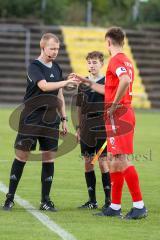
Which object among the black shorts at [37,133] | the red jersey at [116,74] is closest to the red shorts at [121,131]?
the red jersey at [116,74]

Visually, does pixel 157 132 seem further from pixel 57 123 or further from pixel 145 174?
pixel 57 123

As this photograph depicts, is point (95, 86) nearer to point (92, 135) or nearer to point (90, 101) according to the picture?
point (90, 101)

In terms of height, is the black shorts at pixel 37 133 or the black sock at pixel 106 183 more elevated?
the black shorts at pixel 37 133

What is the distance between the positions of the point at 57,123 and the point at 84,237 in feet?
7.39

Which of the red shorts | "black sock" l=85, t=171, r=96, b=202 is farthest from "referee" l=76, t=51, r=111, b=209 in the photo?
the red shorts

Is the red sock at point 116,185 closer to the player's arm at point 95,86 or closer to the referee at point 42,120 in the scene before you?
the referee at point 42,120

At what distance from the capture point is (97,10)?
4066 centimetres

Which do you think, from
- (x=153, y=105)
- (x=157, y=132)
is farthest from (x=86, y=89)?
(x=153, y=105)

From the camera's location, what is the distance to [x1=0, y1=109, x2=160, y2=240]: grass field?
27.6 ft

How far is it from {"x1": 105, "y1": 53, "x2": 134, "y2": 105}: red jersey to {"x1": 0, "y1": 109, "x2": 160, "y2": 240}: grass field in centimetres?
128

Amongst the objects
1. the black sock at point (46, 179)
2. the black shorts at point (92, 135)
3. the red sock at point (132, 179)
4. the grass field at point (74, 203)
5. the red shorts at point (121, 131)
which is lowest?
the grass field at point (74, 203)

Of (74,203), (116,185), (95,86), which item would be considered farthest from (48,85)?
(74,203)

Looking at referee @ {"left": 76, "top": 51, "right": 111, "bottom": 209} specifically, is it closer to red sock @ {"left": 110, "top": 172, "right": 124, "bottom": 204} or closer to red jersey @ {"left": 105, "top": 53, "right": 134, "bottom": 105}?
red sock @ {"left": 110, "top": 172, "right": 124, "bottom": 204}

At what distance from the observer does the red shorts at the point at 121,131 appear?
364 inches
